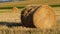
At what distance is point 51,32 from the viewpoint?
891 cm

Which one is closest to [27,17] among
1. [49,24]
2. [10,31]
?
[49,24]

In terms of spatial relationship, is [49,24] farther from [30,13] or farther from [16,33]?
[16,33]

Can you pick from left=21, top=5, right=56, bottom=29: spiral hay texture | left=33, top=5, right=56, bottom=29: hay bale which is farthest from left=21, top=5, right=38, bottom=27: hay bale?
left=33, top=5, right=56, bottom=29: hay bale

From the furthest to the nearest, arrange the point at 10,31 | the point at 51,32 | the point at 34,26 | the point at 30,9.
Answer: the point at 30,9 < the point at 34,26 < the point at 10,31 < the point at 51,32

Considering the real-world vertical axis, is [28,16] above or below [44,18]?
above

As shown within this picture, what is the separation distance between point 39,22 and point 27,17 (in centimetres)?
65

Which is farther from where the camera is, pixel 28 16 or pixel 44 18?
pixel 44 18

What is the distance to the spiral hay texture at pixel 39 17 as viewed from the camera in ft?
37.9

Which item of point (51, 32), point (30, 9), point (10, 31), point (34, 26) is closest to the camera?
point (51, 32)

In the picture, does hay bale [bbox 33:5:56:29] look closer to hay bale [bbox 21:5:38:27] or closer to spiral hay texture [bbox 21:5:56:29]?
spiral hay texture [bbox 21:5:56:29]

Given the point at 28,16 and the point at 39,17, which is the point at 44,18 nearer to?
the point at 39,17

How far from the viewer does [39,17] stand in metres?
11.8

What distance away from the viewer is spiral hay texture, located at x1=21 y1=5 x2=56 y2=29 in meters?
11.6

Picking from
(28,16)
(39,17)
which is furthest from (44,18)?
(28,16)
